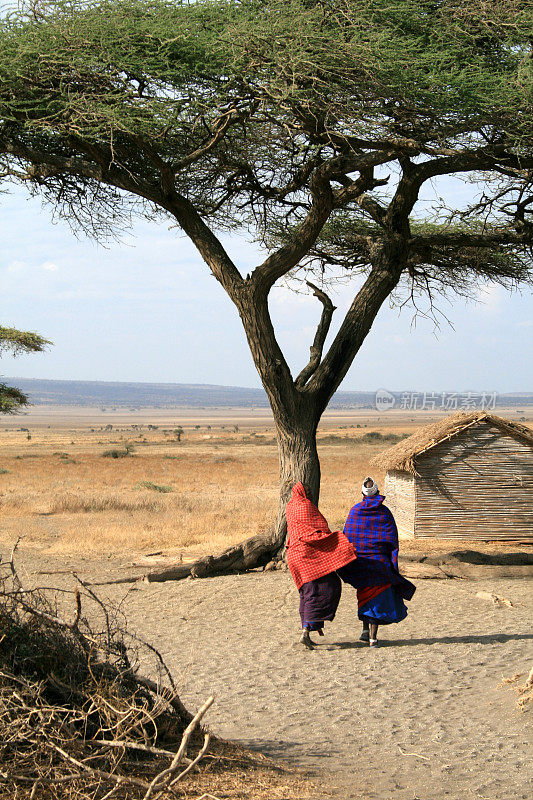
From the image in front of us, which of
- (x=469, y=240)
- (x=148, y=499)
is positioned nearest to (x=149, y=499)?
(x=148, y=499)

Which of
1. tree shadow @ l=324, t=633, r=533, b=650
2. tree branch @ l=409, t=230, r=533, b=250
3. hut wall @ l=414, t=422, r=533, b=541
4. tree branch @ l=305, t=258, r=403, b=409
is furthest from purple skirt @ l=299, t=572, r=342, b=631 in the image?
hut wall @ l=414, t=422, r=533, b=541

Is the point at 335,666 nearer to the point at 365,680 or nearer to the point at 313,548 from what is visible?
the point at 365,680

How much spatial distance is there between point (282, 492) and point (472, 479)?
184 inches

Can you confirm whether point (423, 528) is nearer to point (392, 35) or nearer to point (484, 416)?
point (484, 416)

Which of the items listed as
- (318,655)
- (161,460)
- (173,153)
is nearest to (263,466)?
(161,460)

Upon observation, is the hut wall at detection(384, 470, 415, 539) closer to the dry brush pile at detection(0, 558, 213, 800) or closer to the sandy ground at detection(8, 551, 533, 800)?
the sandy ground at detection(8, 551, 533, 800)

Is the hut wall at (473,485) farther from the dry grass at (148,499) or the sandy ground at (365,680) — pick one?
the sandy ground at (365,680)

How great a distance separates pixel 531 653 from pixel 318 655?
197 cm

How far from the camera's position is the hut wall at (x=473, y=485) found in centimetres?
1459

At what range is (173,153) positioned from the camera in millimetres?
11805

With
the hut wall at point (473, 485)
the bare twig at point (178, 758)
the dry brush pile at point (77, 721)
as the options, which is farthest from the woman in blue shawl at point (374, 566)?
the hut wall at point (473, 485)

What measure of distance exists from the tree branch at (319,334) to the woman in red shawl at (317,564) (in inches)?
188

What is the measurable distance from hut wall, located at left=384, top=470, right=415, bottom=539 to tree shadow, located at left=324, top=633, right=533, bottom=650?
21.9 ft

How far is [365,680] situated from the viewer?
662 cm
